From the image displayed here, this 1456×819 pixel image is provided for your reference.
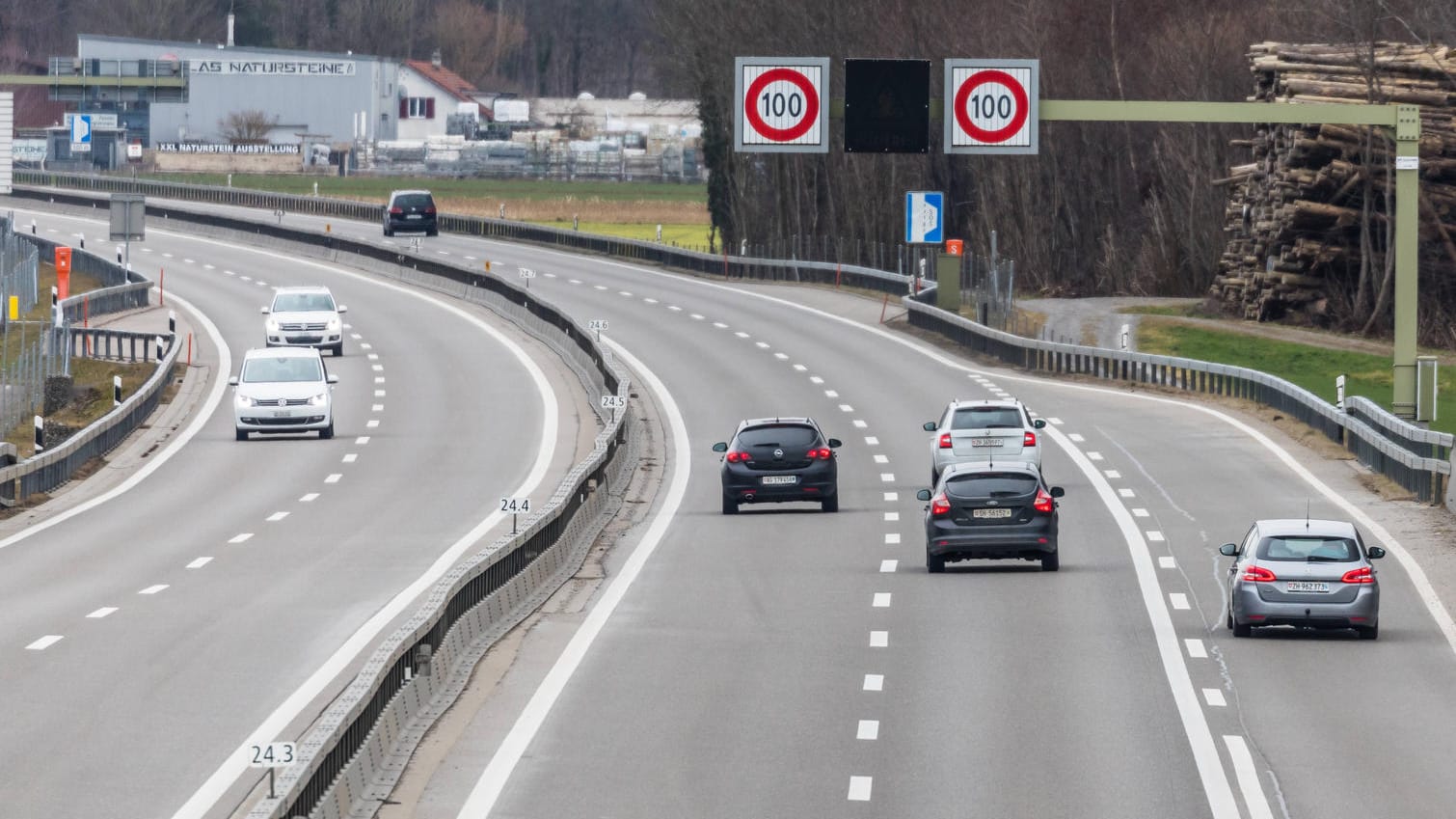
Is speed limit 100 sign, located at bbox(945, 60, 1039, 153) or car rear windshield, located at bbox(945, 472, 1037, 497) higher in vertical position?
speed limit 100 sign, located at bbox(945, 60, 1039, 153)

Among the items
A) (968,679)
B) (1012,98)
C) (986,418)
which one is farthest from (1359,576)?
(1012,98)

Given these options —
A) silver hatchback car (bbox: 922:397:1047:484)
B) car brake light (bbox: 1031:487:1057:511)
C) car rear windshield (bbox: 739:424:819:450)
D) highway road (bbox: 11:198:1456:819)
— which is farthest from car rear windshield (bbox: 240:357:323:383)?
car brake light (bbox: 1031:487:1057:511)

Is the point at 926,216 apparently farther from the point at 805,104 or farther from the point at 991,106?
the point at 991,106

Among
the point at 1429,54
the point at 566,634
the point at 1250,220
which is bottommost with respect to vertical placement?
the point at 566,634

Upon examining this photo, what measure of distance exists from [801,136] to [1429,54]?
26.2m

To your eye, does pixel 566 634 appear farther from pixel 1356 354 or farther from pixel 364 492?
pixel 1356 354

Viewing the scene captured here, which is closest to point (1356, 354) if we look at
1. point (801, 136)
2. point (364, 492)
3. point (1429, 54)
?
point (1429, 54)

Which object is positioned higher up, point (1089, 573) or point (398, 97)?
point (398, 97)

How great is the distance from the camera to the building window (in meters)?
171

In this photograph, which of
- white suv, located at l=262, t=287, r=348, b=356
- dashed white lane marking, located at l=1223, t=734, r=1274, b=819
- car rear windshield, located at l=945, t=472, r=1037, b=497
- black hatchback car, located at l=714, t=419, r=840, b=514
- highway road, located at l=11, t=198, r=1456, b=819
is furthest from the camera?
white suv, located at l=262, t=287, r=348, b=356

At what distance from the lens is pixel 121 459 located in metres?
41.3

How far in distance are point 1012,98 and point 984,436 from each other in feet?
19.5

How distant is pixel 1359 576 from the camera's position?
22234 millimetres

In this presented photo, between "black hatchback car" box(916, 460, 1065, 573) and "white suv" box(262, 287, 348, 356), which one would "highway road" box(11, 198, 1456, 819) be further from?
"white suv" box(262, 287, 348, 356)
